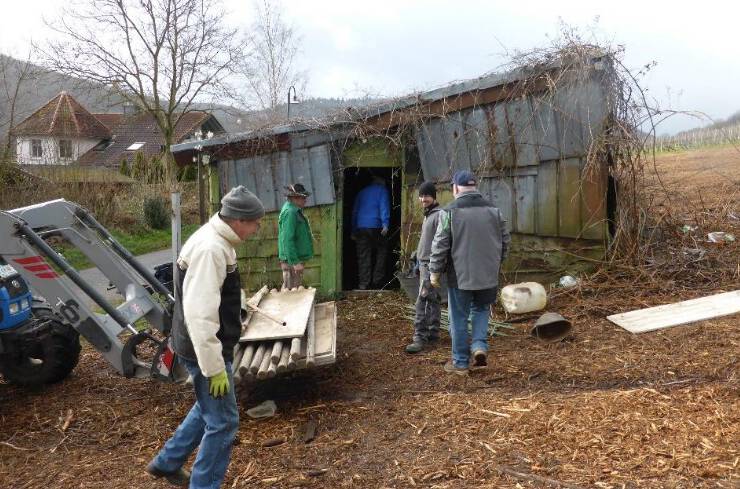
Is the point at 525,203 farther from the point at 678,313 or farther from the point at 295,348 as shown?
the point at 295,348

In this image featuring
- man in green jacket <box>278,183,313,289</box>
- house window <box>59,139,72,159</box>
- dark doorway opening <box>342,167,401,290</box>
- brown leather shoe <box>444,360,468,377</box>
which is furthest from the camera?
house window <box>59,139,72,159</box>

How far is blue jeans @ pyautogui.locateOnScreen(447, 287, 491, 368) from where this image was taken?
5.70 m

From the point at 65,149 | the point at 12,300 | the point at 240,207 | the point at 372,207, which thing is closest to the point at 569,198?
the point at 372,207

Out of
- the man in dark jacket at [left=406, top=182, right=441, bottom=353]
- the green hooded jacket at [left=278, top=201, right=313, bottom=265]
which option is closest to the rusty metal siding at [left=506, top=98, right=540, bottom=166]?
the man in dark jacket at [left=406, top=182, right=441, bottom=353]

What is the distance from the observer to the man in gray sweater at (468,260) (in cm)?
554

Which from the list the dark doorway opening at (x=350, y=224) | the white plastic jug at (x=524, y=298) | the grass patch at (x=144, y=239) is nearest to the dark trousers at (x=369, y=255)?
the dark doorway opening at (x=350, y=224)

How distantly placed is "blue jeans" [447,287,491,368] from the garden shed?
3.44m

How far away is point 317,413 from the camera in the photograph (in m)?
5.05

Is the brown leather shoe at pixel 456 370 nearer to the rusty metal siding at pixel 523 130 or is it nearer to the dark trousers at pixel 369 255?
the rusty metal siding at pixel 523 130

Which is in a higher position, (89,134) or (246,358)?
(89,134)

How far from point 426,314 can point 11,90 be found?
17.6 m

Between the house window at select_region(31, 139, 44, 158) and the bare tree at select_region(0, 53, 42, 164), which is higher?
the bare tree at select_region(0, 53, 42, 164)

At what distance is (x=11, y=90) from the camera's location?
1886cm

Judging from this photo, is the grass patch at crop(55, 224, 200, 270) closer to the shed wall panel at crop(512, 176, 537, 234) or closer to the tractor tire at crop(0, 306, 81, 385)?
the tractor tire at crop(0, 306, 81, 385)
